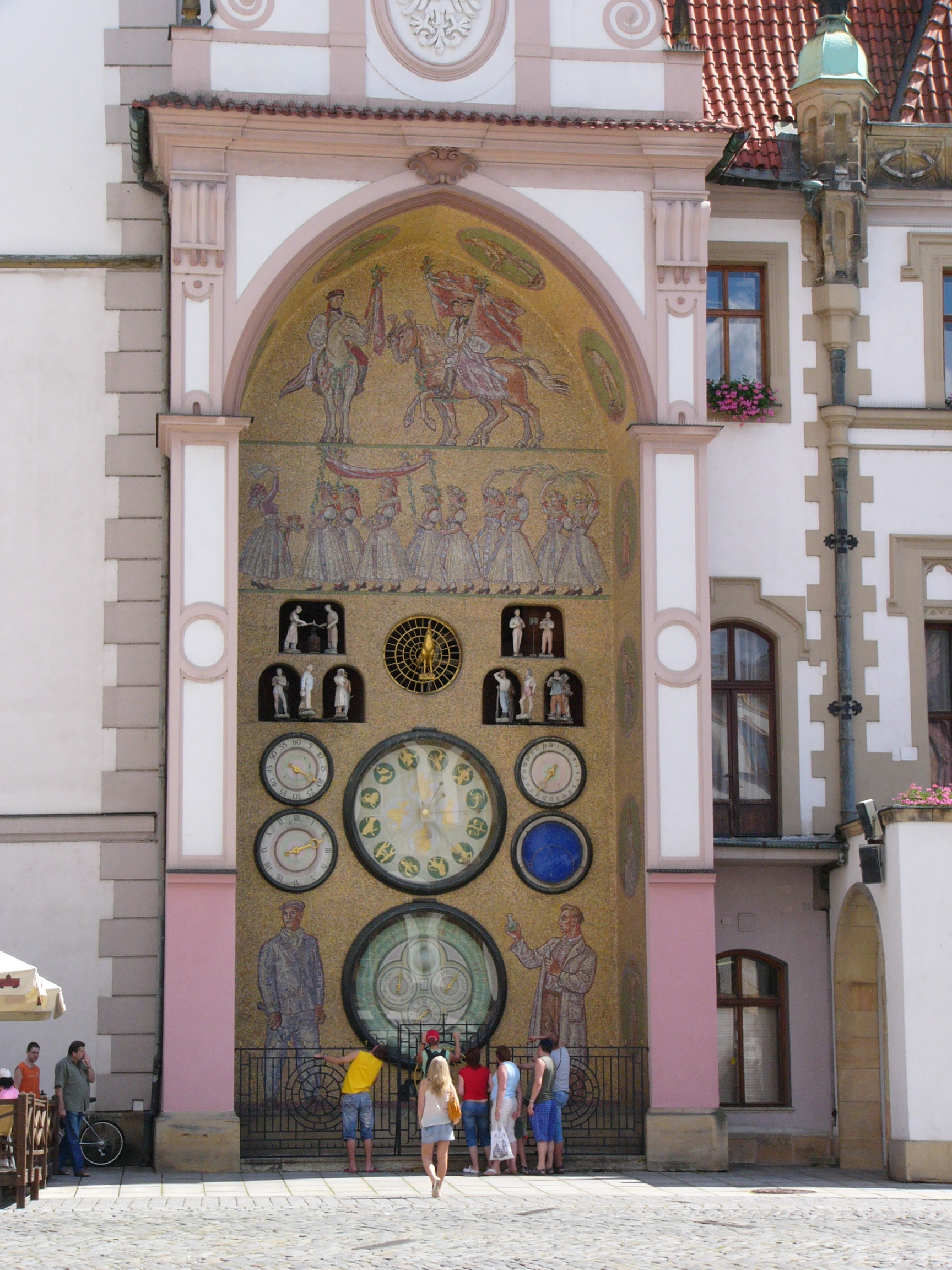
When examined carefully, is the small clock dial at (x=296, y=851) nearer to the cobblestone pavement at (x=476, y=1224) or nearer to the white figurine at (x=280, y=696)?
the white figurine at (x=280, y=696)

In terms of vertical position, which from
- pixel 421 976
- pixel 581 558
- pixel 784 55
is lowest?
pixel 421 976

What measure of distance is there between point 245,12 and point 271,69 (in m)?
0.65

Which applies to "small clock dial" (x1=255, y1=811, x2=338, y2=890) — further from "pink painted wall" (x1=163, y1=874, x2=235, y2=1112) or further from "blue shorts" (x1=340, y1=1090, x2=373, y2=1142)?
"blue shorts" (x1=340, y1=1090, x2=373, y2=1142)

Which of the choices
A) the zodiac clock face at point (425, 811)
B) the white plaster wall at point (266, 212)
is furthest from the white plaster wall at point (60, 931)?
the white plaster wall at point (266, 212)

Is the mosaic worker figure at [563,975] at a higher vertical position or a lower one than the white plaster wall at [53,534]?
lower

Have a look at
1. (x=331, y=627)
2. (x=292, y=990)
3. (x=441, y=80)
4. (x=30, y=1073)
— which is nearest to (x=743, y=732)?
(x=331, y=627)

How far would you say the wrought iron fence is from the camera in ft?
63.9

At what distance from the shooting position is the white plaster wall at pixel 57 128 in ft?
70.1

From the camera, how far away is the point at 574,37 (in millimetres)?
21125

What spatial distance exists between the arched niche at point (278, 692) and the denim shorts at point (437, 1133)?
5.81m

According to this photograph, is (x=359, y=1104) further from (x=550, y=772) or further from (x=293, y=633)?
(x=293, y=633)

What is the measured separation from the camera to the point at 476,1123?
1894 centimetres

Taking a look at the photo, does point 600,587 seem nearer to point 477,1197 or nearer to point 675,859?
point 675,859

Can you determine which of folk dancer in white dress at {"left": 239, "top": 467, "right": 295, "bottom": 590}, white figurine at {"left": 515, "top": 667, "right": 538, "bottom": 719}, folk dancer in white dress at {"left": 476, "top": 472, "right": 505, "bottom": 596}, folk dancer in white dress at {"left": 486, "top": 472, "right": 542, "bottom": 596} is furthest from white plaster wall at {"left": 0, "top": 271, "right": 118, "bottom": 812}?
white figurine at {"left": 515, "top": 667, "right": 538, "bottom": 719}
